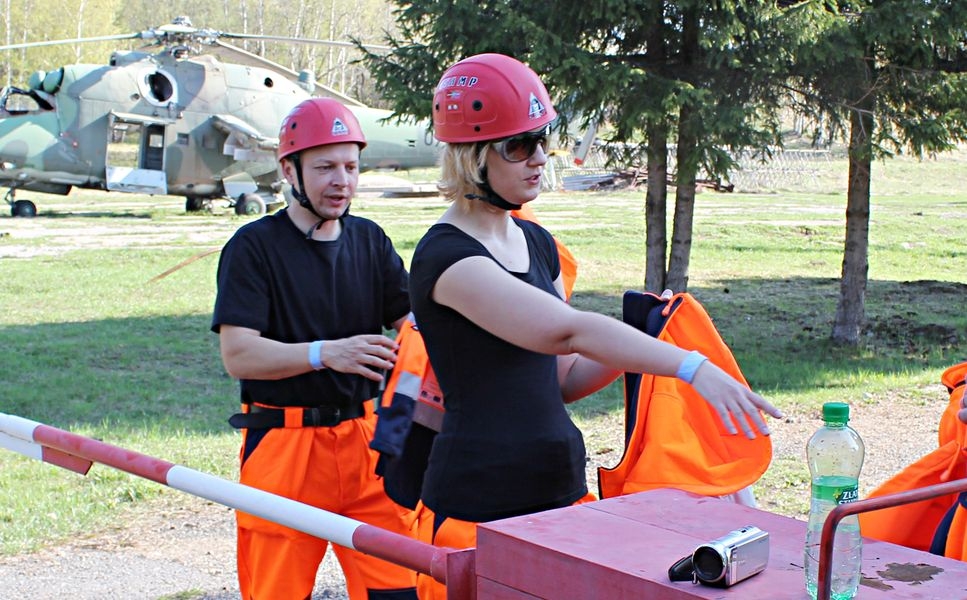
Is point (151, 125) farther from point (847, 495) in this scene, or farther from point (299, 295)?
point (847, 495)

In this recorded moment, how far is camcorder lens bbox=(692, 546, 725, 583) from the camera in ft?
6.18

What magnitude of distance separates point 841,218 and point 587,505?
1057 inches

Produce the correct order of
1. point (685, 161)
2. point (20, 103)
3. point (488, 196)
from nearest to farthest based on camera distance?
point (488, 196) < point (685, 161) < point (20, 103)

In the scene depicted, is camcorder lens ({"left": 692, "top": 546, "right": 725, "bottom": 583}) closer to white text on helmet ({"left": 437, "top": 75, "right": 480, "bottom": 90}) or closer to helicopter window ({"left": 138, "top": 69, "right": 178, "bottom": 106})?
white text on helmet ({"left": 437, "top": 75, "right": 480, "bottom": 90})

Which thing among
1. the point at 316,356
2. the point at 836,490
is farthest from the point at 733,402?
the point at 316,356

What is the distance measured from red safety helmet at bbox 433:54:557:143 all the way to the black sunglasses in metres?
0.02

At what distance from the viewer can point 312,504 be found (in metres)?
3.89

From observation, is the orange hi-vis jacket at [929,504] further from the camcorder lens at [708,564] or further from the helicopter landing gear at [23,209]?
the helicopter landing gear at [23,209]

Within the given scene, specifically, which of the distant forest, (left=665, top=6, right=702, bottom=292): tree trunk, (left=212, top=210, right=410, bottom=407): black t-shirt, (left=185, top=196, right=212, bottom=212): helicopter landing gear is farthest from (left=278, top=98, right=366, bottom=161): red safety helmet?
the distant forest

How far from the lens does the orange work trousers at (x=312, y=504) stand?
3.80 m

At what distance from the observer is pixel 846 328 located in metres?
12.2

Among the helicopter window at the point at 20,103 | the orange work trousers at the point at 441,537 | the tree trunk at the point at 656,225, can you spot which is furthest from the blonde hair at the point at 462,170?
the helicopter window at the point at 20,103

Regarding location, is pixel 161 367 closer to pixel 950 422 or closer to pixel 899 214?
pixel 950 422

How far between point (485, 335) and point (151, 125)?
82.2 ft
